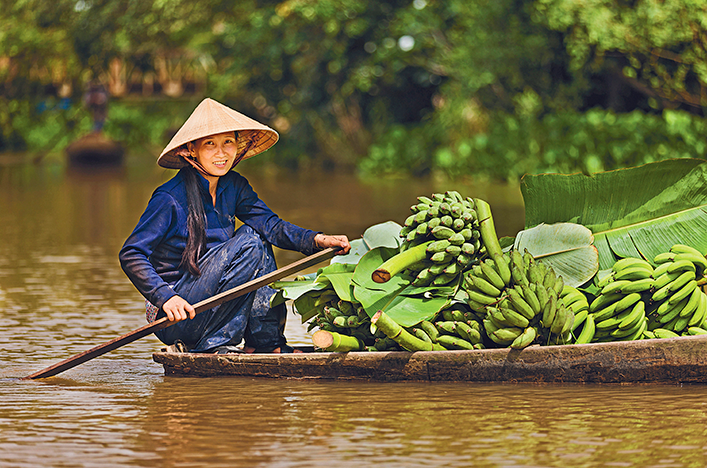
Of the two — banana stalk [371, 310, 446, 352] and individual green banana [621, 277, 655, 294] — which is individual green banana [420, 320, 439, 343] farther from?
individual green banana [621, 277, 655, 294]

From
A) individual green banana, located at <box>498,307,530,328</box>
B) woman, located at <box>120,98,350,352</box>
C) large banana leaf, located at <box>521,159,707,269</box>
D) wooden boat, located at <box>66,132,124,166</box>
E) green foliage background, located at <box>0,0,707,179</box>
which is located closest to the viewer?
individual green banana, located at <box>498,307,530,328</box>

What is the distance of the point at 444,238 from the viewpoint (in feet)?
17.3

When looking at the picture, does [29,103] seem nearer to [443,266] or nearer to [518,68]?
[518,68]

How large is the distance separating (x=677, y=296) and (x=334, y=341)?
159 centimetres

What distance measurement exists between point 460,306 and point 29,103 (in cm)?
3932

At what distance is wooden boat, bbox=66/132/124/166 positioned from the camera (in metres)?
31.9

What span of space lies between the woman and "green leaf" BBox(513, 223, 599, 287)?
94 centimetres

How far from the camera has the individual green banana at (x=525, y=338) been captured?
5004 mm

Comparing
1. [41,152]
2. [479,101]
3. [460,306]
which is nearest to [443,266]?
[460,306]

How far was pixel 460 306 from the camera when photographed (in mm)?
5309

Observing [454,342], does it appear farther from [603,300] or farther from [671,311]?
[671,311]

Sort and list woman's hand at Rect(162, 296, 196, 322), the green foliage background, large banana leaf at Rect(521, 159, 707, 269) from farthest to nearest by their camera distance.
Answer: the green foliage background
large banana leaf at Rect(521, 159, 707, 269)
woman's hand at Rect(162, 296, 196, 322)

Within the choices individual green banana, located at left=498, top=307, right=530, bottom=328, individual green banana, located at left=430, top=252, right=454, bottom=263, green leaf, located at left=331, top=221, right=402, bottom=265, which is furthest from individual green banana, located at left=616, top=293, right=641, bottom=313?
green leaf, located at left=331, top=221, right=402, bottom=265

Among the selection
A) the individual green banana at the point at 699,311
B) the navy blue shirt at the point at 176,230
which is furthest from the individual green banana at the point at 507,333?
the navy blue shirt at the point at 176,230
